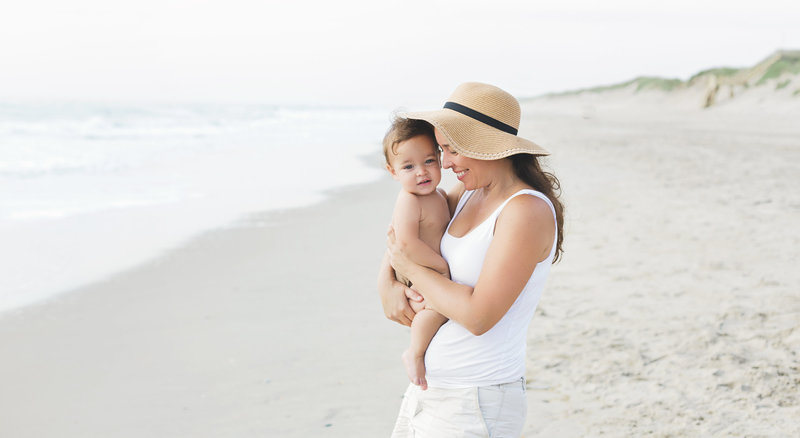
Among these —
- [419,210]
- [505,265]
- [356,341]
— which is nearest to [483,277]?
[505,265]

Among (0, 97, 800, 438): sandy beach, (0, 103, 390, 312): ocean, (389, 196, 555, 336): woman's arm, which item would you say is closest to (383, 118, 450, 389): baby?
(389, 196, 555, 336): woman's arm

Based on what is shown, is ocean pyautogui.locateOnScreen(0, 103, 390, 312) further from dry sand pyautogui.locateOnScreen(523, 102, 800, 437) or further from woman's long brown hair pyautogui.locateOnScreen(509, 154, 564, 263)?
woman's long brown hair pyautogui.locateOnScreen(509, 154, 564, 263)

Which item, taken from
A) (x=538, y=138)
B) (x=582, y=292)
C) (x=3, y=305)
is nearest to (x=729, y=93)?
(x=538, y=138)

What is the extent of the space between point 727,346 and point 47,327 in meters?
4.62

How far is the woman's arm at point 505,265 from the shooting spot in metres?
1.83

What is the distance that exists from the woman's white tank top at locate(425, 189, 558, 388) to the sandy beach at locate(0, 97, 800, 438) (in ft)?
5.33

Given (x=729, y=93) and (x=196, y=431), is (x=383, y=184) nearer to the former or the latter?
(x=196, y=431)

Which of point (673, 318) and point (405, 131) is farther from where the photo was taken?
point (673, 318)

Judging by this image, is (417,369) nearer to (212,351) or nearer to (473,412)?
(473,412)

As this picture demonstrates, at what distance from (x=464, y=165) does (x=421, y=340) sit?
554mm

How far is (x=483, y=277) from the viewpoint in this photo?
73.4 inches

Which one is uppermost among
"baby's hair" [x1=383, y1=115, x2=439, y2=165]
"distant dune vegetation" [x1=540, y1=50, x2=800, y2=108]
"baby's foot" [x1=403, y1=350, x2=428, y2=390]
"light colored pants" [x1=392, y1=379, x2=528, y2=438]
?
"baby's hair" [x1=383, y1=115, x2=439, y2=165]

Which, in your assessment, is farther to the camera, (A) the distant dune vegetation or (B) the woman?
(A) the distant dune vegetation

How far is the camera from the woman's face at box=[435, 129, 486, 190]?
6.59 ft
